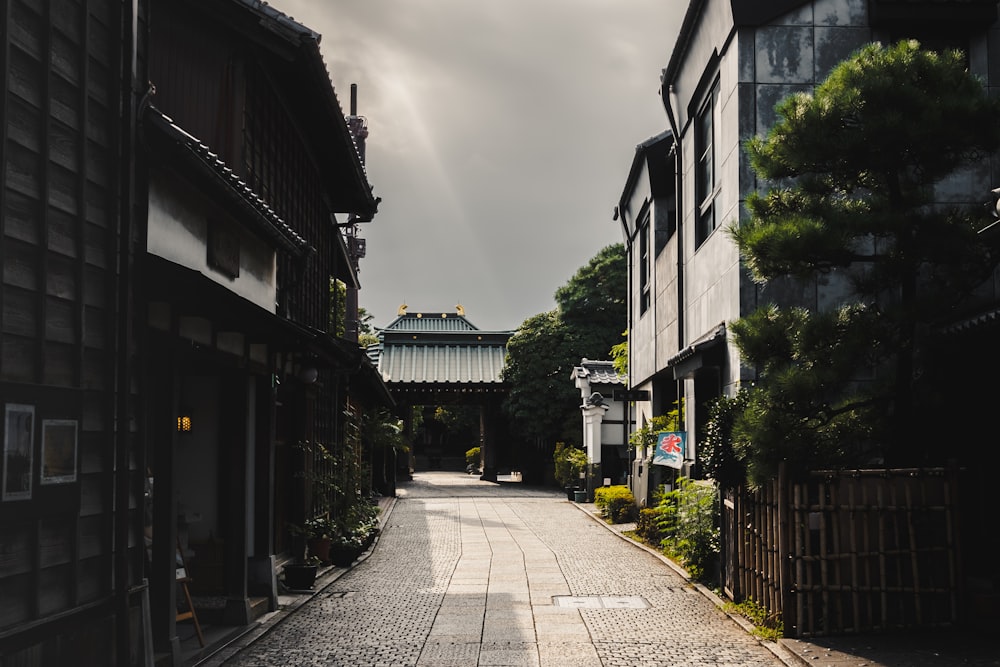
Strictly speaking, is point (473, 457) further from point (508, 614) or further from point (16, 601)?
point (16, 601)

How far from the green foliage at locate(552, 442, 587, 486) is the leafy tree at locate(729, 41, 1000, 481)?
81.3 ft

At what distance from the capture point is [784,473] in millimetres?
10047

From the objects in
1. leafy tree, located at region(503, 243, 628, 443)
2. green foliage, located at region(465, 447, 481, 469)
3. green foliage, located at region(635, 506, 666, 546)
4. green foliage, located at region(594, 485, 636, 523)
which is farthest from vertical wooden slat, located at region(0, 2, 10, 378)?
Answer: green foliage, located at region(465, 447, 481, 469)

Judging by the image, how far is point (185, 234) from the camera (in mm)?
9242

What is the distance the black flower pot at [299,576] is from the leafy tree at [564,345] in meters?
28.8

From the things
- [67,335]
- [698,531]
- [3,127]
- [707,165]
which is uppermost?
[707,165]

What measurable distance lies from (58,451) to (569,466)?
105ft

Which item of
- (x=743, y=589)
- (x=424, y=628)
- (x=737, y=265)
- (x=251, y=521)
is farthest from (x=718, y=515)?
(x=251, y=521)

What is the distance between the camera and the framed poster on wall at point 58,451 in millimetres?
6121

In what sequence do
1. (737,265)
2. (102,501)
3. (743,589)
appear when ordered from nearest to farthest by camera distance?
(102,501) < (743,589) < (737,265)

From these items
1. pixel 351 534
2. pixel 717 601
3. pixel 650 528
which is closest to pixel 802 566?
pixel 717 601

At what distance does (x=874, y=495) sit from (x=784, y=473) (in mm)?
961

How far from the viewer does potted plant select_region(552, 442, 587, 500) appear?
35100 mm

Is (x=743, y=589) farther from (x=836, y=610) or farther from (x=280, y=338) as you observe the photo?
(x=280, y=338)
